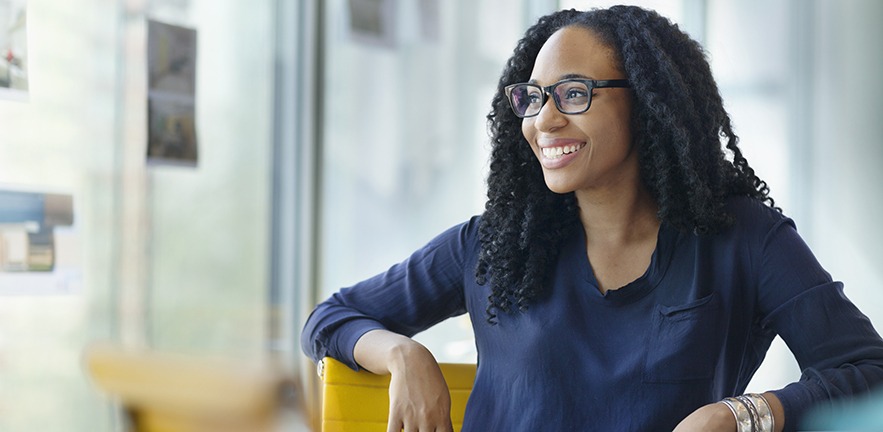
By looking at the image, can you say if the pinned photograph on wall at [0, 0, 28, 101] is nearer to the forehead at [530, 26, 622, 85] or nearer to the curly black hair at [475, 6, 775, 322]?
the curly black hair at [475, 6, 775, 322]

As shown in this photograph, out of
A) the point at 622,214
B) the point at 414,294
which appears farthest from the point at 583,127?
the point at 414,294

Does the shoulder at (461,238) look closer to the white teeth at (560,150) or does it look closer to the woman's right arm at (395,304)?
the woman's right arm at (395,304)

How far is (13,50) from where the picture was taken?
2.27 m

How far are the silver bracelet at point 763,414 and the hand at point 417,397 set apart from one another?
391mm

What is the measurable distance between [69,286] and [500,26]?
1.99 m

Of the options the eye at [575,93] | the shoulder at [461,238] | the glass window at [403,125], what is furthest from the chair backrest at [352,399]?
the glass window at [403,125]

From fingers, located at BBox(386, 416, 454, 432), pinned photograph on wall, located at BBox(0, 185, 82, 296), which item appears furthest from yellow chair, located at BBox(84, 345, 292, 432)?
pinned photograph on wall, located at BBox(0, 185, 82, 296)

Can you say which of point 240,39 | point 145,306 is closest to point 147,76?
point 240,39

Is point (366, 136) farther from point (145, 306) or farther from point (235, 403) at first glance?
point (235, 403)

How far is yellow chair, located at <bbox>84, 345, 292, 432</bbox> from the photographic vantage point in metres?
0.48

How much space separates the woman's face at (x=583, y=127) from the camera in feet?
4.50

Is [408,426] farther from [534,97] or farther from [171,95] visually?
[171,95]

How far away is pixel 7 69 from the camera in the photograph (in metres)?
2.27

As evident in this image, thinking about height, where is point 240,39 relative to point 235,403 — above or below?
above
